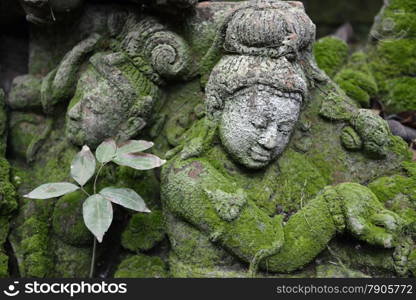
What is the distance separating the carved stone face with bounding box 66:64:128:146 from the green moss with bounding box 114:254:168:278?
625mm

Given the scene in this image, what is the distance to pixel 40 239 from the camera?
95.6 inches

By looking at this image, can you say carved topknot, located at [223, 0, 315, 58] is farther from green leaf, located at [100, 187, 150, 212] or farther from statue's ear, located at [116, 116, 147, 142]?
green leaf, located at [100, 187, 150, 212]

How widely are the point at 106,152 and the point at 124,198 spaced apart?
0.22m

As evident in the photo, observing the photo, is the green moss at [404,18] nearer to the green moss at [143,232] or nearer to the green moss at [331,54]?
the green moss at [331,54]

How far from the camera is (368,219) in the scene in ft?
7.03

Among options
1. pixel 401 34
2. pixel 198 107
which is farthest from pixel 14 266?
pixel 401 34

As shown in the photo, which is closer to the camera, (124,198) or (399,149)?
(124,198)

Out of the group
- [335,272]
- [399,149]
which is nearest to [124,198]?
[335,272]

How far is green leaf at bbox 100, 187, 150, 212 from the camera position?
2.08 metres

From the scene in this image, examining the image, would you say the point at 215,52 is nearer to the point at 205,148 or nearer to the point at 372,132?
the point at 205,148

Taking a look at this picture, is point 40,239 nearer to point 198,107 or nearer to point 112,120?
point 112,120

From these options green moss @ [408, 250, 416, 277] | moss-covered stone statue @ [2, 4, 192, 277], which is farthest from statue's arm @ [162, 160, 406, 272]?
moss-covered stone statue @ [2, 4, 192, 277]

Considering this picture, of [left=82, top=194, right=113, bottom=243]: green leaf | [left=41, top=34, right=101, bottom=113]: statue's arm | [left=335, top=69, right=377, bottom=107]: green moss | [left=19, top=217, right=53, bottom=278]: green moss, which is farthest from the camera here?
[left=335, top=69, right=377, bottom=107]: green moss

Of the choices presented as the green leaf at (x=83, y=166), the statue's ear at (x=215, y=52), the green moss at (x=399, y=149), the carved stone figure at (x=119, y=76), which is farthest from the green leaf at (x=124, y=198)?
the green moss at (x=399, y=149)
